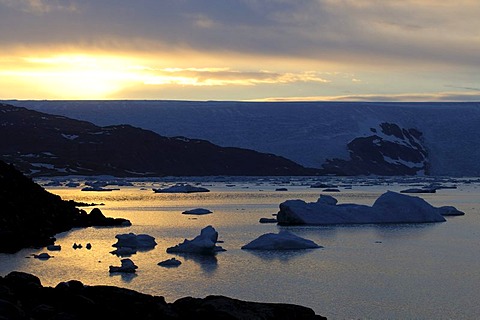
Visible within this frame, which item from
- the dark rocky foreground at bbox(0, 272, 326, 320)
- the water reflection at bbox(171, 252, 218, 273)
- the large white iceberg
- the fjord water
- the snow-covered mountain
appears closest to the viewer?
the dark rocky foreground at bbox(0, 272, 326, 320)

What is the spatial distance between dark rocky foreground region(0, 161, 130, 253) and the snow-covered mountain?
60052 millimetres

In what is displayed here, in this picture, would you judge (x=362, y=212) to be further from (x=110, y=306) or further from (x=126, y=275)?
(x=110, y=306)

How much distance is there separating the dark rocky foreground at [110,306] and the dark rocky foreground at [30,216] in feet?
31.4

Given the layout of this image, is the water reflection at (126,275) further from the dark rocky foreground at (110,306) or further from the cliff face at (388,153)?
the cliff face at (388,153)

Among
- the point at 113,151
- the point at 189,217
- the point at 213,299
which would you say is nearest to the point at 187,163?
the point at 113,151

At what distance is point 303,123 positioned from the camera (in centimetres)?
9625

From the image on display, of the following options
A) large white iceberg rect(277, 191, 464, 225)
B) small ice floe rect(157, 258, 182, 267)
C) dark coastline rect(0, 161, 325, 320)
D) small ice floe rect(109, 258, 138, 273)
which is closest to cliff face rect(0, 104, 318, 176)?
large white iceberg rect(277, 191, 464, 225)

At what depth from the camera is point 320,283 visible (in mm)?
14953

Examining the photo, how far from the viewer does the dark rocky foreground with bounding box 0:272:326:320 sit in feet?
31.6

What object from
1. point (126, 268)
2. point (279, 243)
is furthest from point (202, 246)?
point (126, 268)

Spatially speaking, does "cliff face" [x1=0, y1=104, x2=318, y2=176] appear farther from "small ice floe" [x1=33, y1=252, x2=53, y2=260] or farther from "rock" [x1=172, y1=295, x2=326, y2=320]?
"rock" [x1=172, y1=295, x2=326, y2=320]

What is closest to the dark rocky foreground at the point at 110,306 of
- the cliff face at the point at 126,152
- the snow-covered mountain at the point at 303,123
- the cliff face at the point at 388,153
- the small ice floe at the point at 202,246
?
the small ice floe at the point at 202,246

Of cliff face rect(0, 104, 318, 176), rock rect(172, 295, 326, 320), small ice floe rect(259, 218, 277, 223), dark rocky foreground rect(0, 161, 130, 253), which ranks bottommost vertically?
cliff face rect(0, 104, 318, 176)

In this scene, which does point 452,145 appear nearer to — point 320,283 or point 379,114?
point 379,114
